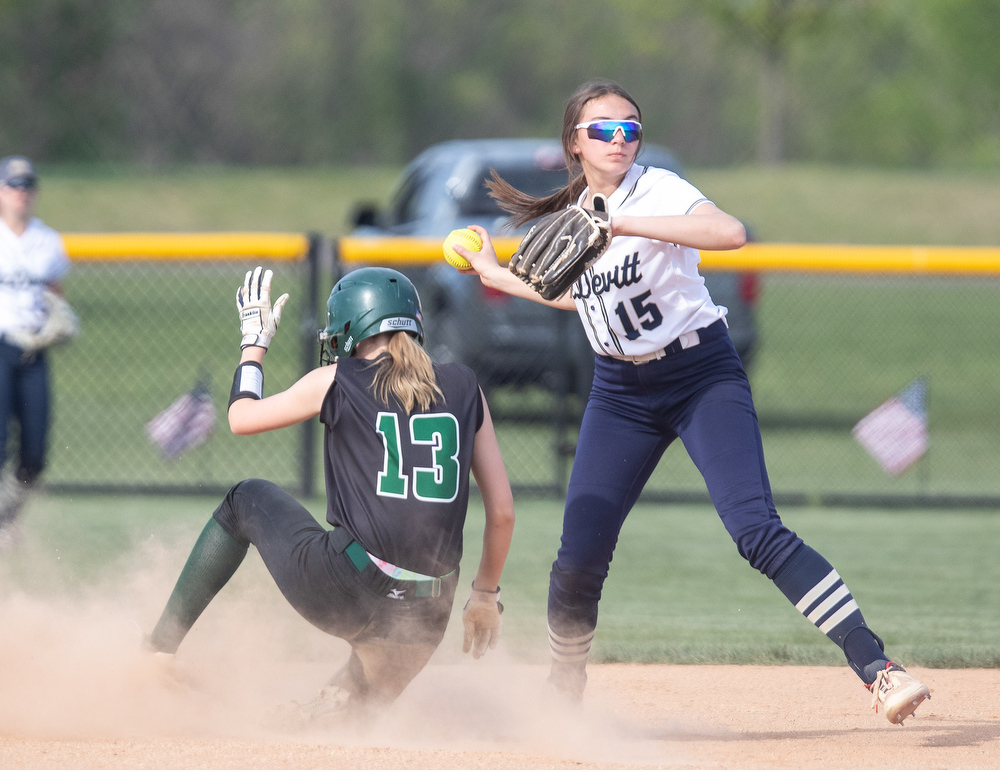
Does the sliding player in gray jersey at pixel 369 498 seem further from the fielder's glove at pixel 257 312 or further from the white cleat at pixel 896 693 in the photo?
the white cleat at pixel 896 693

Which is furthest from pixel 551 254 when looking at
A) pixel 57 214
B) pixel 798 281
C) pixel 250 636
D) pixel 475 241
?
pixel 57 214

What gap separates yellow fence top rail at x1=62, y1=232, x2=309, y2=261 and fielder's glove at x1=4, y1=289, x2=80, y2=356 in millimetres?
1389

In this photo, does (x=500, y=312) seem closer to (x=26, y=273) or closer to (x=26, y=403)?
(x=26, y=273)

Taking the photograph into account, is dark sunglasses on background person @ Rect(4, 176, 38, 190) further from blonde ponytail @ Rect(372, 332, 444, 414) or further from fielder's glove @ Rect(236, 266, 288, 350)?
blonde ponytail @ Rect(372, 332, 444, 414)

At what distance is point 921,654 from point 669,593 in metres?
1.52

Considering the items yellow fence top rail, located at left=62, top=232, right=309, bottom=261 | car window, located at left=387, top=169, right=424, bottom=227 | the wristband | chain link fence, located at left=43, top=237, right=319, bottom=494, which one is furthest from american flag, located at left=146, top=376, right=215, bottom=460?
the wristband

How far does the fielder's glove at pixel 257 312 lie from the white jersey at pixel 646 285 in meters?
0.94

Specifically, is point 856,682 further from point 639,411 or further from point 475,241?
point 475,241

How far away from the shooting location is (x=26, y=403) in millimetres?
6473

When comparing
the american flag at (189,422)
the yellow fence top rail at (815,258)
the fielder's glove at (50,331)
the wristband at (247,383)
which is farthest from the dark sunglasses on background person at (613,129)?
the american flag at (189,422)

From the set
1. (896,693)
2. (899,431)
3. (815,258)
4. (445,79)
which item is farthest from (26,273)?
(445,79)

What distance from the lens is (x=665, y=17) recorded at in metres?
30.8

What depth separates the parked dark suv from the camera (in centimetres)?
902

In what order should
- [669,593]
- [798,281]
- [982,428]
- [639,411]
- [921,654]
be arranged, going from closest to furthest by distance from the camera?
[639,411], [921,654], [669,593], [982,428], [798,281]
